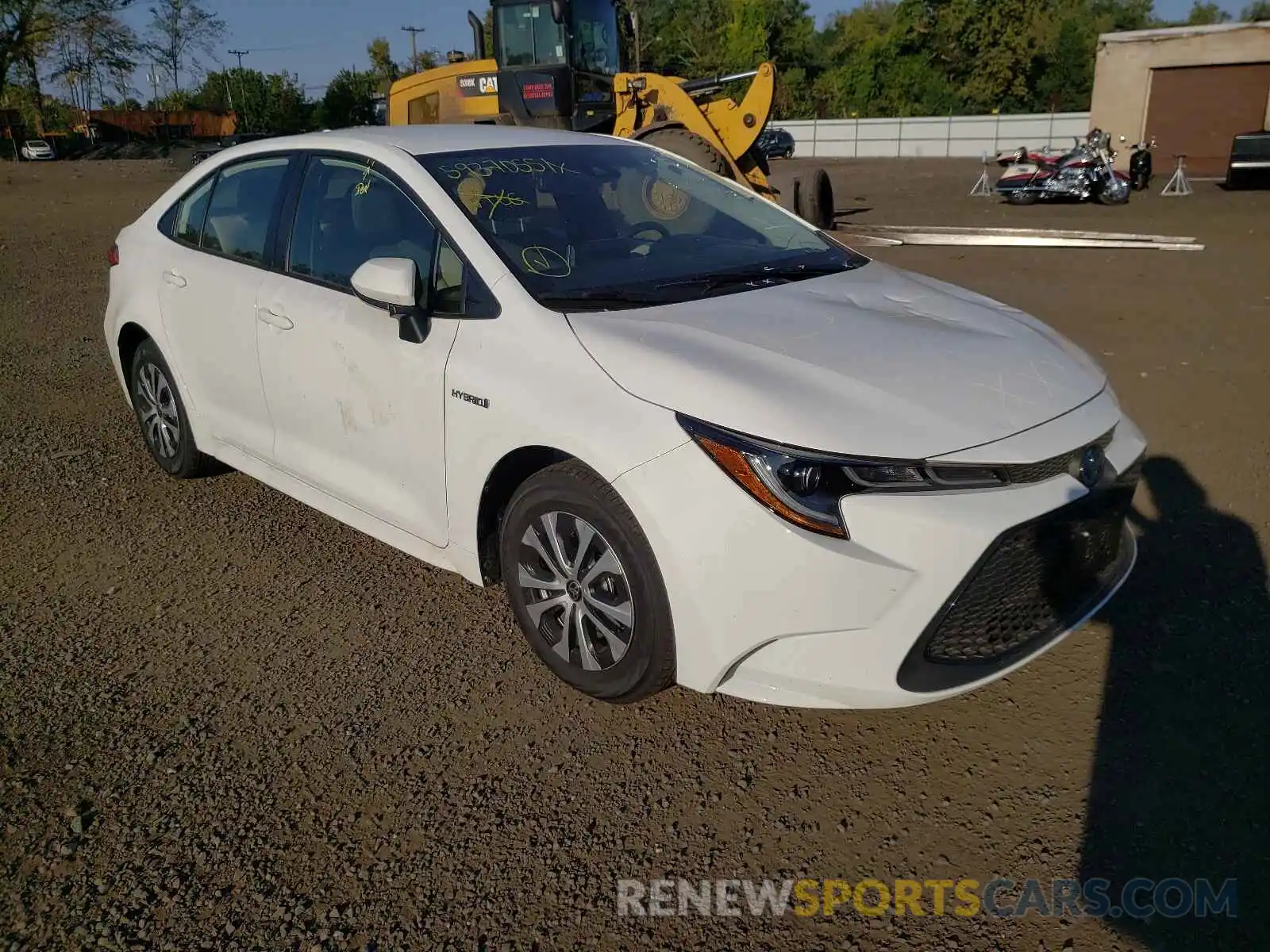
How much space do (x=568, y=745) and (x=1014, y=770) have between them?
1.28 m

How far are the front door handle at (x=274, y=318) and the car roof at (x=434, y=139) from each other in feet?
2.27

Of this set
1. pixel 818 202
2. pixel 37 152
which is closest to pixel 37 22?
pixel 37 152

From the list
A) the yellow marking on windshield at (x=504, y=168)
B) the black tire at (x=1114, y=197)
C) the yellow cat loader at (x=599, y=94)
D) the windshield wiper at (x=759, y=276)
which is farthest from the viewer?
the black tire at (x=1114, y=197)

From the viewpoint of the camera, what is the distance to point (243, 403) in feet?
13.7

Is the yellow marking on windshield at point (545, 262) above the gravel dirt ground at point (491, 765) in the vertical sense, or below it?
above

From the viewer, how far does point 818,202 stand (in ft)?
45.6

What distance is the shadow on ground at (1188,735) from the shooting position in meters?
2.39

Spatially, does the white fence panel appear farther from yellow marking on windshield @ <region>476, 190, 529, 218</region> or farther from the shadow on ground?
yellow marking on windshield @ <region>476, 190, 529, 218</region>

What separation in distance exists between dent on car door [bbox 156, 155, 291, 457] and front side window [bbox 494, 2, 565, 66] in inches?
384

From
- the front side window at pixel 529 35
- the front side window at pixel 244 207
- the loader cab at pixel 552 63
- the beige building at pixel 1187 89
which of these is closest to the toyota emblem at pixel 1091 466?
the front side window at pixel 244 207

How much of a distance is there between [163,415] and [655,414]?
3278 millimetres

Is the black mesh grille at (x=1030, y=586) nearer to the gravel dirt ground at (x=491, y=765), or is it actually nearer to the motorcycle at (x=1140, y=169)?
the gravel dirt ground at (x=491, y=765)

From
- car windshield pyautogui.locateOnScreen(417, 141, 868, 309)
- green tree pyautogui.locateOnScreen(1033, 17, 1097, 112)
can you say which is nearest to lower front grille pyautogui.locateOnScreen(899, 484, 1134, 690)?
car windshield pyautogui.locateOnScreen(417, 141, 868, 309)

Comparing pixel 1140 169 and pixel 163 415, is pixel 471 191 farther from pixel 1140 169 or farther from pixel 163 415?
pixel 1140 169
